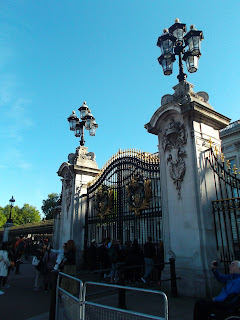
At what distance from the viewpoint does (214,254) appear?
6660 mm

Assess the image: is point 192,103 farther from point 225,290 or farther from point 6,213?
point 6,213

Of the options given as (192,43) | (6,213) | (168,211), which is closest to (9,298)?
(168,211)

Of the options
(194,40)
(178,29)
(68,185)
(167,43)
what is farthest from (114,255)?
(178,29)

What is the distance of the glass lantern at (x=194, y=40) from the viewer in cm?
798

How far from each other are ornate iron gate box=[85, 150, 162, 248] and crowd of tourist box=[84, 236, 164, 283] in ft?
1.77

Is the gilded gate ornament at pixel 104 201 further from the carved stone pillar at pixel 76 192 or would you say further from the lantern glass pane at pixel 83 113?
the lantern glass pane at pixel 83 113

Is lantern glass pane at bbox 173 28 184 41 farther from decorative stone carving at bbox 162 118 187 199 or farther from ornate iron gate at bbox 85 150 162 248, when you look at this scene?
ornate iron gate at bbox 85 150 162 248

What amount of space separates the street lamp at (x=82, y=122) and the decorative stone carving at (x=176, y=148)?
6.25 metres

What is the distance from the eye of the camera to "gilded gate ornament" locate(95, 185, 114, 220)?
456 inches

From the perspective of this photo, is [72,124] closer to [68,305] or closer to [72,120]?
[72,120]

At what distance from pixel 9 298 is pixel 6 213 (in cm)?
7941

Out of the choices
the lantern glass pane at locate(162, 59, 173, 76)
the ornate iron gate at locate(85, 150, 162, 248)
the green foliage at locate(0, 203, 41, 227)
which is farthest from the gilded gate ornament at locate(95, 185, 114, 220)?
the green foliage at locate(0, 203, 41, 227)

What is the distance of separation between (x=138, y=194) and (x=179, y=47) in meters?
5.34

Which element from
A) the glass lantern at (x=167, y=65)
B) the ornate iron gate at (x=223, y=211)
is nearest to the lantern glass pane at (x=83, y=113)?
the glass lantern at (x=167, y=65)
